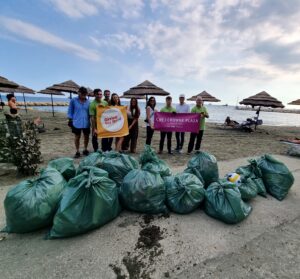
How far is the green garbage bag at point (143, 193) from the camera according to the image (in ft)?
7.24

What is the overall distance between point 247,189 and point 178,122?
299cm

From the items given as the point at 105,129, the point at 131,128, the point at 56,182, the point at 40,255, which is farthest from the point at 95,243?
the point at 131,128

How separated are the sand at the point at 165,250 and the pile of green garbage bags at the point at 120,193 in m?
0.11

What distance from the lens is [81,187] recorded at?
1.89 m

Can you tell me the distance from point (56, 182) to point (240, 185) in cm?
231

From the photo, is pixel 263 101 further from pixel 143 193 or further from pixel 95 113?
pixel 143 193

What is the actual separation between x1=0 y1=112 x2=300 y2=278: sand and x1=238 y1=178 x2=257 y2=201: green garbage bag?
268 mm

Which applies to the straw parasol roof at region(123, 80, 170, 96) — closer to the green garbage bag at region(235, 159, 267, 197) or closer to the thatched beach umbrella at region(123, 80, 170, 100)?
the thatched beach umbrella at region(123, 80, 170, 100)

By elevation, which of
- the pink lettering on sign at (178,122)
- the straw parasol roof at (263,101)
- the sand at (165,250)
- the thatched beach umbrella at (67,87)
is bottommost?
the sand at (165,250)

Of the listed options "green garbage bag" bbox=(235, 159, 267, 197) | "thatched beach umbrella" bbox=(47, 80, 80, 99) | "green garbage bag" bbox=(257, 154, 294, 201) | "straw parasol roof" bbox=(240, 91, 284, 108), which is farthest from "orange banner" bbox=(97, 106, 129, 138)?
"straw parasol roof" bbox=(240, 91, 284, 108)

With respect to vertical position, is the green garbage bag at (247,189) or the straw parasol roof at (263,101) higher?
the straw parasol roof at (263,101)

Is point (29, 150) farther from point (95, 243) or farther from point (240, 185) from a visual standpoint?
point (240, 185)

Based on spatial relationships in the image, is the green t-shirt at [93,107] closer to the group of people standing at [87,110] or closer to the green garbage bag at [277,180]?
the group of people standing at [87,110]

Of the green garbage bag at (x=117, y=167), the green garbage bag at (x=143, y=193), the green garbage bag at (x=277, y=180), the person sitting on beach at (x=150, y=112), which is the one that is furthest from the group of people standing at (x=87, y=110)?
the green garbage bag at (x=277, y=180)
